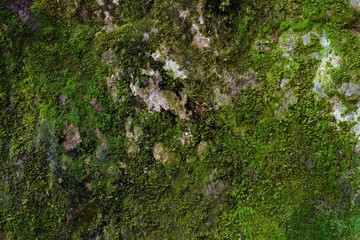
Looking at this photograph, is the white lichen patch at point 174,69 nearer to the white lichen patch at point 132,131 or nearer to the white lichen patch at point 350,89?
the white lichen patch at point 132,131

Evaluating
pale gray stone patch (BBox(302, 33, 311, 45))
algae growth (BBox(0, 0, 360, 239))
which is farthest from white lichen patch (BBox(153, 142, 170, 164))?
pale gray stone patch (BBox(302, 33, 311, 45))

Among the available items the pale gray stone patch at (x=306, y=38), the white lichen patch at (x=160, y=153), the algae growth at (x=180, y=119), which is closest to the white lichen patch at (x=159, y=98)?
the algae growth at (x=180, y=119)

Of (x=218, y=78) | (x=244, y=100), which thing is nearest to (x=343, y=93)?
(x=244, y=100)

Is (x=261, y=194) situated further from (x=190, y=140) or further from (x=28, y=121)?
(x=28, y=121)

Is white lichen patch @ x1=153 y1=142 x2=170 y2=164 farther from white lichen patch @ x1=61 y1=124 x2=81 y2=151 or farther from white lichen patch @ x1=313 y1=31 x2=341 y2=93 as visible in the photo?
white lichen patch @ x1=313 y1=31 x2=341 y2=93

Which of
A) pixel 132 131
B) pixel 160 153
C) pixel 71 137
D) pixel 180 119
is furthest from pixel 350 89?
pixel 71 137
